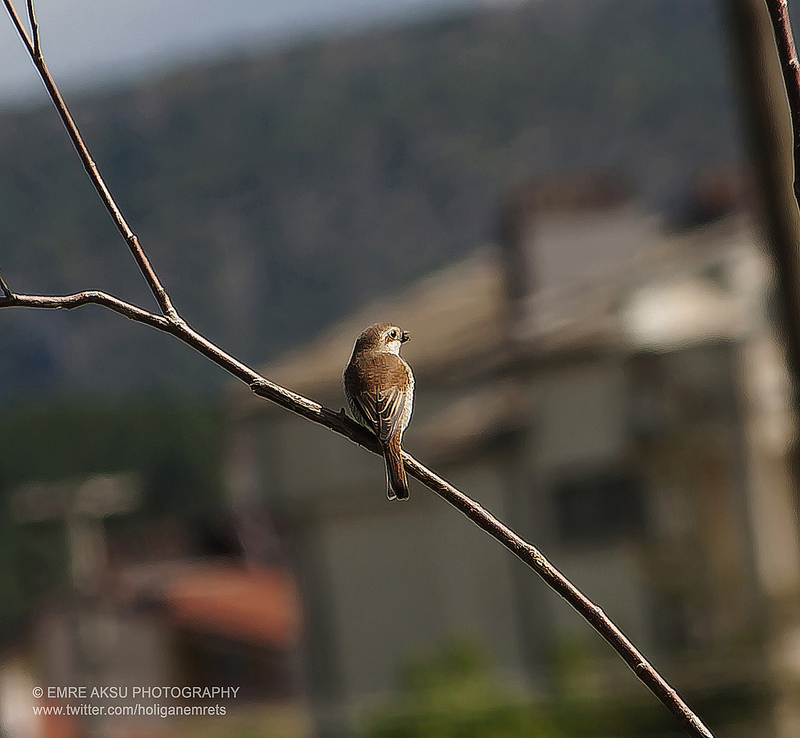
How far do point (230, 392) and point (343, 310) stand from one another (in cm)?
5475

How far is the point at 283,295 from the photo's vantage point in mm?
99688

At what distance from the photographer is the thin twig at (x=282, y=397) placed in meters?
1.10

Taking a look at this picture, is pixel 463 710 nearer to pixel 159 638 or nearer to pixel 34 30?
pixel 159 638

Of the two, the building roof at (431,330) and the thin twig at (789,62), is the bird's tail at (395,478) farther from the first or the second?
the building roof at (431,330)

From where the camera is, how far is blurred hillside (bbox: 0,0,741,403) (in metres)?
93.4

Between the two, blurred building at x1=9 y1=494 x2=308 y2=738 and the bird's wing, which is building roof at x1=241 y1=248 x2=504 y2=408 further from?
the bird's wing

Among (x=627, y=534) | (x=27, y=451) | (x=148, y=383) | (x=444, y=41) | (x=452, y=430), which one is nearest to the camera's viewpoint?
(x=627, y=534)

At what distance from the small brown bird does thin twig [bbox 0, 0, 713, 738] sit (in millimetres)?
787

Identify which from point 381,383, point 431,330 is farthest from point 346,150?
point 381,383

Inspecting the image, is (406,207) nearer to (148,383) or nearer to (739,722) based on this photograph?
(148,383)

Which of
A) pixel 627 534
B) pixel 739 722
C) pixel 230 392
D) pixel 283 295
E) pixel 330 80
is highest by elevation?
pixel 330 80

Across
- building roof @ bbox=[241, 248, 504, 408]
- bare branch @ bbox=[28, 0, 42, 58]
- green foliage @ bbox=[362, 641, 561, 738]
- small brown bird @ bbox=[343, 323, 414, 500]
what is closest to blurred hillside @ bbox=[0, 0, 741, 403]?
building roof @ bbox=[241, 248, 504, 408]

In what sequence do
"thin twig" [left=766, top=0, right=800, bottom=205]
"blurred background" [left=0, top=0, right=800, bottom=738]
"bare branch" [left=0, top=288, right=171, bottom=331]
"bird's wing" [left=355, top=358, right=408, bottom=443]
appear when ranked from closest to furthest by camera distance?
"thin twig" [left=766, top=0, right=800, bottom=205] → "bare branch" [left=0, top=288, right=171, bottom=331] → "bird's wing" [left=355, top=358, right=408, bottom=443] → "blurred background" [left=0, top=0, right=800, bottom=738]

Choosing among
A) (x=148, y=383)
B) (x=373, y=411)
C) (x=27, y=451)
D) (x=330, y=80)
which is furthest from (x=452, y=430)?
(x=330, y=80)
